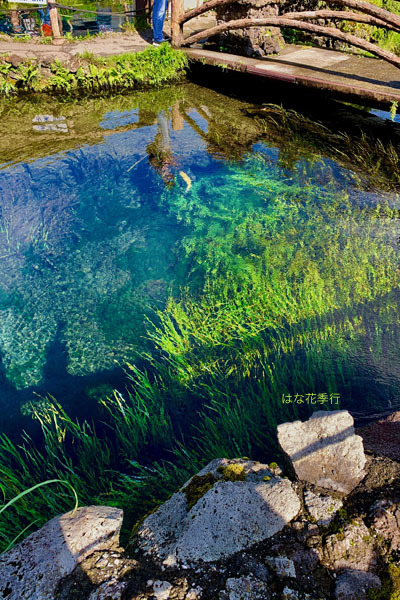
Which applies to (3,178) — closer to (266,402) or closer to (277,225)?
(277,225)

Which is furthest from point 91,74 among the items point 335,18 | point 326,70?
point 335,18

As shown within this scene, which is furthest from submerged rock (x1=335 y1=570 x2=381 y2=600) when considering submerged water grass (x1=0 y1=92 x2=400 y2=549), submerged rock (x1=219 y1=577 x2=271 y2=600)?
submerged water grass (x1=0 y1=92 x2=400 y2=549)

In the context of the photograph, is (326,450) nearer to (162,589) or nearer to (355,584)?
(355,584)

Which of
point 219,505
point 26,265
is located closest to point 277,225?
point 26,265

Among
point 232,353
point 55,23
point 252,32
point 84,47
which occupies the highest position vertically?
point 55,23

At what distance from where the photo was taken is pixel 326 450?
2105 mm

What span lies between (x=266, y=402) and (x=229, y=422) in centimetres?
35

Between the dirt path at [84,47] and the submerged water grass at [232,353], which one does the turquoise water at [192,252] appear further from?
the dirt path at [84,47]

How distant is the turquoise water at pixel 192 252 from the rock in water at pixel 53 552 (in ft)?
4.66

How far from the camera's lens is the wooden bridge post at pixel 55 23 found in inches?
366

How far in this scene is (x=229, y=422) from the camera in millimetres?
3016

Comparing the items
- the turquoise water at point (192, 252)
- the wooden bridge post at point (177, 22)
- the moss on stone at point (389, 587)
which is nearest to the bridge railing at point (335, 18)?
the wooden bridge post at point (177, 22)

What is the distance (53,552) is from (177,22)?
11.2m

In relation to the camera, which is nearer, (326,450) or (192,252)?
(326,450)
